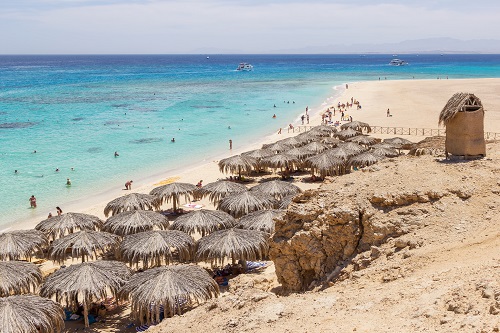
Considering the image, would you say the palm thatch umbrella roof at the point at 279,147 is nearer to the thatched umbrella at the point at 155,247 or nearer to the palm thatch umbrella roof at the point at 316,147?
the palm thatch umbrella roof at the point at 316,147

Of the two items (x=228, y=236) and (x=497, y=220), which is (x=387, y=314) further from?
(x=228, y=236)

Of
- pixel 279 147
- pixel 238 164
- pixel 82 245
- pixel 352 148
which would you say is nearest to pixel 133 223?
pixel 82 245

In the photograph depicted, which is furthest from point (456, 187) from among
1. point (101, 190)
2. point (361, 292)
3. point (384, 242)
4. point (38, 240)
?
point (101, 190)

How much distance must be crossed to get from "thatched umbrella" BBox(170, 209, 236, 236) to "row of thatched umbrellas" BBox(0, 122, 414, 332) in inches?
1.2

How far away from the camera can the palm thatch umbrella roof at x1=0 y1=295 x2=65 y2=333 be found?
9.80m

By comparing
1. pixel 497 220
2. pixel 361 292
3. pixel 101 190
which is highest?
pixel 497 220

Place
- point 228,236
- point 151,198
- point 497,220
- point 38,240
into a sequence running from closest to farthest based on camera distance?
point 497,220 → point 228,236 → point 38,240 → point 151,198

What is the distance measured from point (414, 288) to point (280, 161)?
1708 cm

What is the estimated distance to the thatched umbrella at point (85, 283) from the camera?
11.4 meters

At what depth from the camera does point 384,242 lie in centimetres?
853

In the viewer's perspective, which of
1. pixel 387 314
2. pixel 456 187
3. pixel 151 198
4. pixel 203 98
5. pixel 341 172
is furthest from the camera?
pixel 203 98

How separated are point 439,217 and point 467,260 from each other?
1.40m

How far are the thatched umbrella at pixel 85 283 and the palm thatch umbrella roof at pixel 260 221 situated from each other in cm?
431

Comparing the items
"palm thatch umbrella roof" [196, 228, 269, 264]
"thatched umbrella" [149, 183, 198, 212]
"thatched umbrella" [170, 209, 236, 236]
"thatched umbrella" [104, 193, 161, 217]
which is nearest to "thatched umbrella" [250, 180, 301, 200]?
"thatched umbrella" [149, 183, 198, 212]
